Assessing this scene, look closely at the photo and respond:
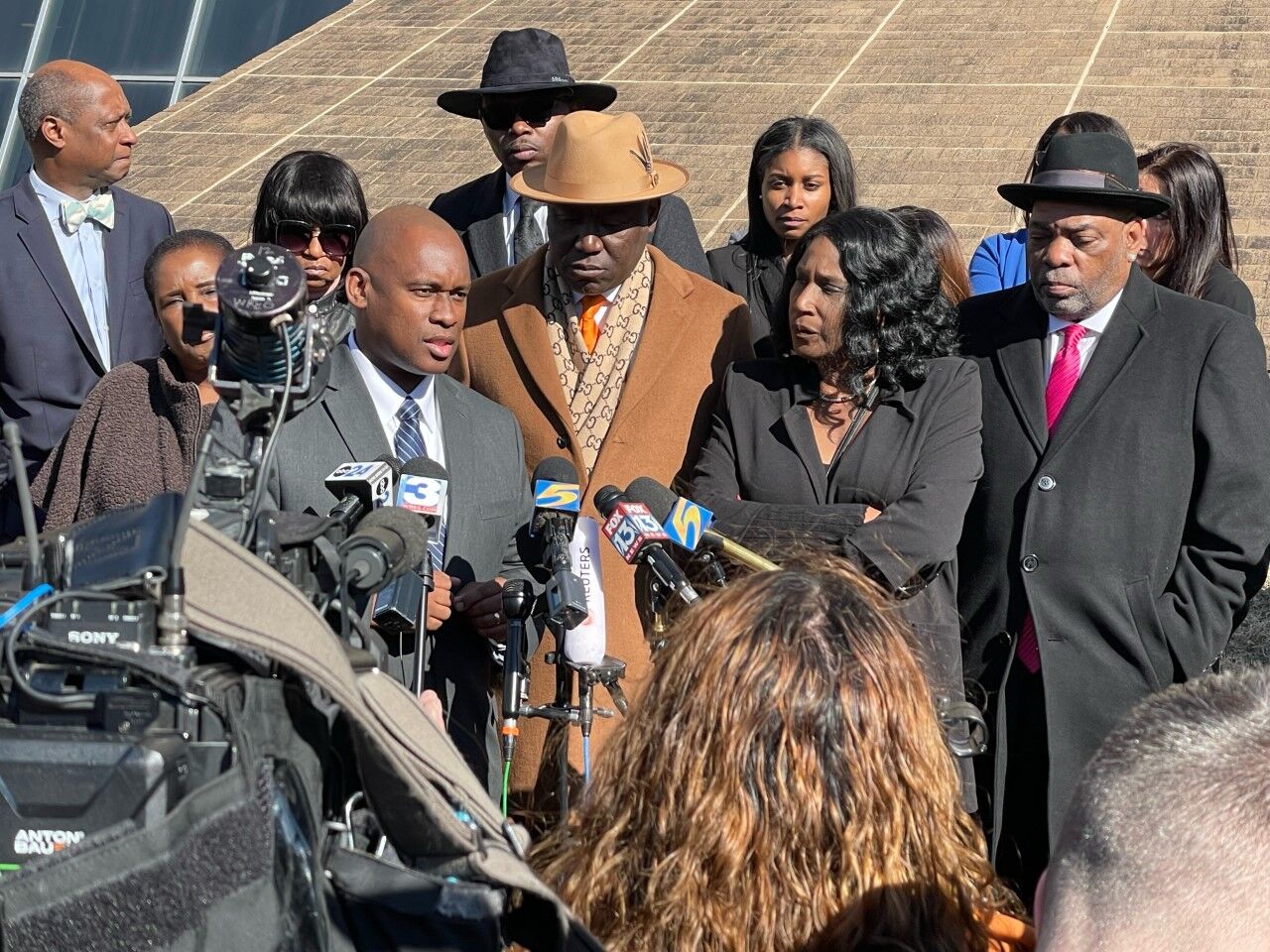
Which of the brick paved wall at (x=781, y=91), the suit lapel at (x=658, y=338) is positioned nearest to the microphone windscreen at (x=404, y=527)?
the suit lapel at (x=658, y=338)

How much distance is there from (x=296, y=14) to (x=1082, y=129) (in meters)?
10.7

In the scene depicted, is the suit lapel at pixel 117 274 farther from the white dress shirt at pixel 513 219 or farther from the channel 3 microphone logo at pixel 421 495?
the channel 3 microphone logo at pixel 421 495

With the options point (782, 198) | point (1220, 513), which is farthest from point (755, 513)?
point (782, 198)

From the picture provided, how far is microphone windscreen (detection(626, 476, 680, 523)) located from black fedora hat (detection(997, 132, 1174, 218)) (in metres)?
1.34

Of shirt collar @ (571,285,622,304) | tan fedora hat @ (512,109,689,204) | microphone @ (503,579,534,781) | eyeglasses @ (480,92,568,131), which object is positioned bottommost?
microphone @ (503,579,534,781)

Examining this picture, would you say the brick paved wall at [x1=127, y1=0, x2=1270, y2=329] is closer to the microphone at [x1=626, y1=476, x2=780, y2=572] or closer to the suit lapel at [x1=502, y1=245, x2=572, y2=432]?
the suit lapel at [x1=502, y1=245, x2=572, y2=432]

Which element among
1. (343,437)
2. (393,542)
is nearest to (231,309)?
(393,542)

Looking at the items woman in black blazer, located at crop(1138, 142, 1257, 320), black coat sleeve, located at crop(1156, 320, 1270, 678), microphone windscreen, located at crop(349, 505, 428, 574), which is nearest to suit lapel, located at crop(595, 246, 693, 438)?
black coat sleeve, located at crop(1156, 320, 1270, 678)

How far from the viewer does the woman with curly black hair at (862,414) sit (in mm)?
3771

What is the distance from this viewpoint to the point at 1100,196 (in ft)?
13.4

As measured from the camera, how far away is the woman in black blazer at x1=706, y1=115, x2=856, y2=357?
496 cm

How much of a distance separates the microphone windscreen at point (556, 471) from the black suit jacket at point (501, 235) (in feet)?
5.17

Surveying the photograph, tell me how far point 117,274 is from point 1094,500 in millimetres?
3240

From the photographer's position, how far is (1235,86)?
10.0m
